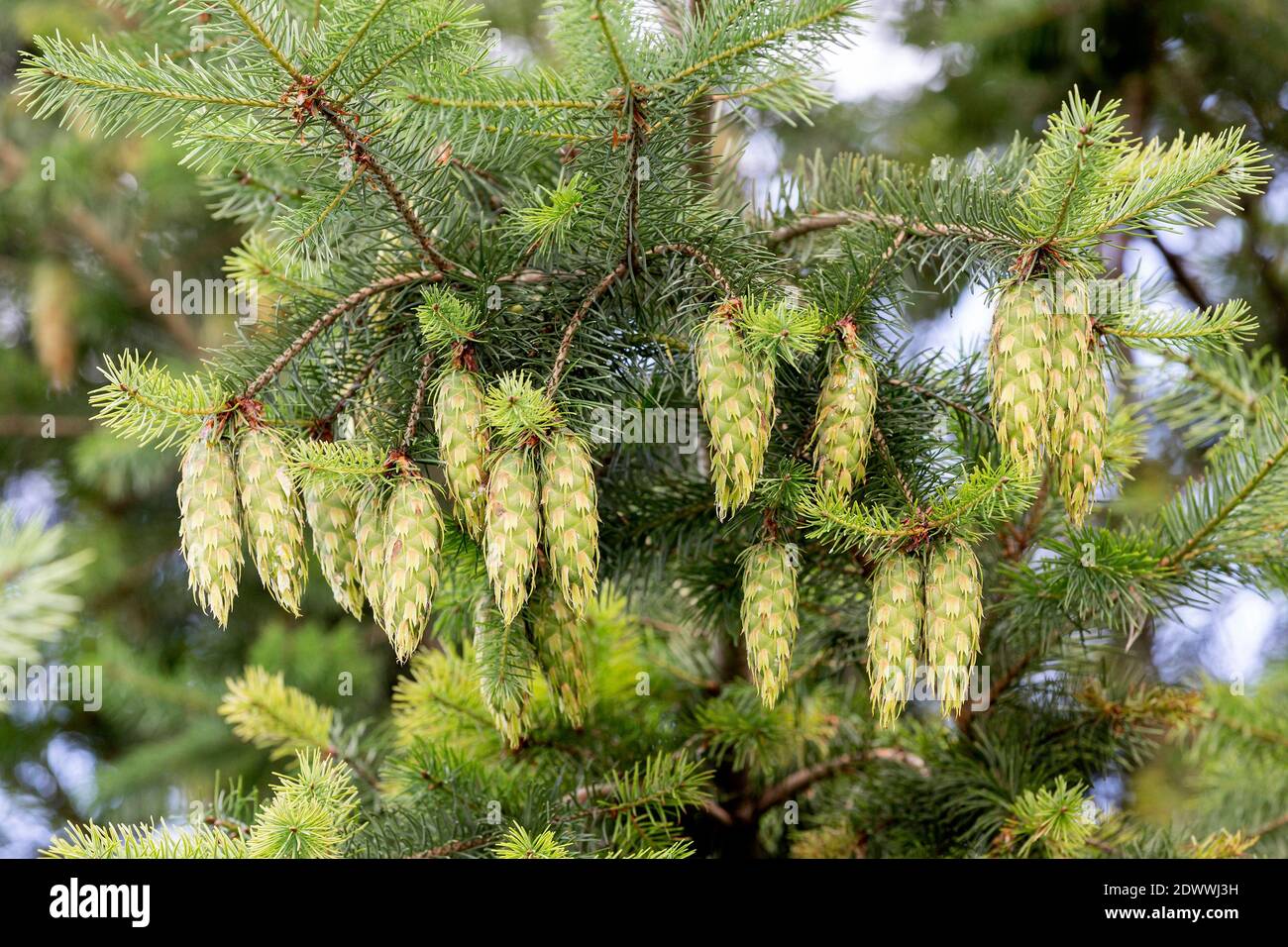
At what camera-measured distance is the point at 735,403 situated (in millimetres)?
994

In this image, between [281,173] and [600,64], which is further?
[281,173]

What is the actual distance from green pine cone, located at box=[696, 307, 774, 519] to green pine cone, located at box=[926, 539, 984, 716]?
21cm

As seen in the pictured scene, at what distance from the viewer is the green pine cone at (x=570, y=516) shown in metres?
0.99

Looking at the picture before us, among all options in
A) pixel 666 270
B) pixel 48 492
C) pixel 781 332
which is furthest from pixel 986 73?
pixel 48 492

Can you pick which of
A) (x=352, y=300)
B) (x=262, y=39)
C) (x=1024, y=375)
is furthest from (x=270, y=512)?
(x=1024, y=375)

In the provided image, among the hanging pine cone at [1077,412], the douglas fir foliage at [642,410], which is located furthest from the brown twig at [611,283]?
the hanging pine cone at [1077,412]

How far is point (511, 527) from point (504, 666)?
0.25 metres

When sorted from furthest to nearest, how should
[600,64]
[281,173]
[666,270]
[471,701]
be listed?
[471,701], [281,173], [666,270], [600,64]

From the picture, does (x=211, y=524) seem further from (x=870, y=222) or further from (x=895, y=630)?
(x=870, y=222)

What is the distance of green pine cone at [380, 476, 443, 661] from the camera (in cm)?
99

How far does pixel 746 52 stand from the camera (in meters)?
1.01

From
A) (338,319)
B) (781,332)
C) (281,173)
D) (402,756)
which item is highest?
(281,173)

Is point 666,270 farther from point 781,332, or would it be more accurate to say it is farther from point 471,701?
point 471,701

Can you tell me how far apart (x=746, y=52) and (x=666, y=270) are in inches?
10.4
